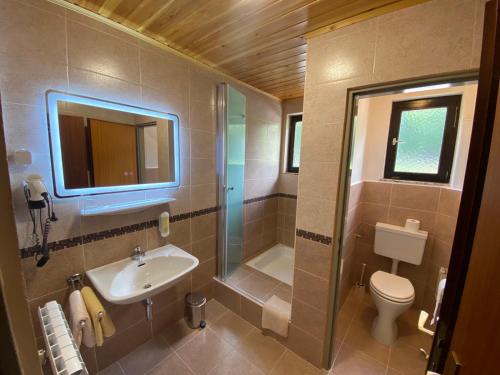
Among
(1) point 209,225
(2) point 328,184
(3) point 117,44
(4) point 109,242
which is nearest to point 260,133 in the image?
(1) point 209,225

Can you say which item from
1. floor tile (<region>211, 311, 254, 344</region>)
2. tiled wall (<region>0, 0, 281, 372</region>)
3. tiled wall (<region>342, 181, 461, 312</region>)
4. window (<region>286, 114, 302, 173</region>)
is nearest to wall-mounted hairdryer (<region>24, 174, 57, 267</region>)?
tiled wall (<region>0, 0, 281, 372</region>)

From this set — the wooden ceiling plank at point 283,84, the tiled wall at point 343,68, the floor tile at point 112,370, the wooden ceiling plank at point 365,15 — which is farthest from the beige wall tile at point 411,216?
the floor tile at point 112,370

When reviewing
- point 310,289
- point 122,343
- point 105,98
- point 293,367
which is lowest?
point 293,367

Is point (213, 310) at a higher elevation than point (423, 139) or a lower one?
lower

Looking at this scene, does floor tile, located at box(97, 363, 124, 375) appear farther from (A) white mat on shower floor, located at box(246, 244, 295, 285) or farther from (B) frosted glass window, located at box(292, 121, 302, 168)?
(B) frosted glass window, located at box(292, 121, 302, 168)

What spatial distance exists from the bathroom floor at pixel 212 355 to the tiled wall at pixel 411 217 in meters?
0.97

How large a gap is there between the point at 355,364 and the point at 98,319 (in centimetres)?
181

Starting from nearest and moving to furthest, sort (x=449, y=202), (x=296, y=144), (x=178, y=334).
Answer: (x=178, y=334) → (x=449, y=202) → (x=296, y=144)

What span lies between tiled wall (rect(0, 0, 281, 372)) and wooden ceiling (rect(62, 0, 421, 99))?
131 millimetres

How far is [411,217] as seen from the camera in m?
2.14

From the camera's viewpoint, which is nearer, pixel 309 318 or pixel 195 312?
pixel 309 318

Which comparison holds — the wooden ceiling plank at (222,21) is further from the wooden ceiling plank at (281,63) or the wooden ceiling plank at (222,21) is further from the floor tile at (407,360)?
the floor tile at (407,360)

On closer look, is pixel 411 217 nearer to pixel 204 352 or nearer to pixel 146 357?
pixel 204 352

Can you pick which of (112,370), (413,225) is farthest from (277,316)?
(413,225)
